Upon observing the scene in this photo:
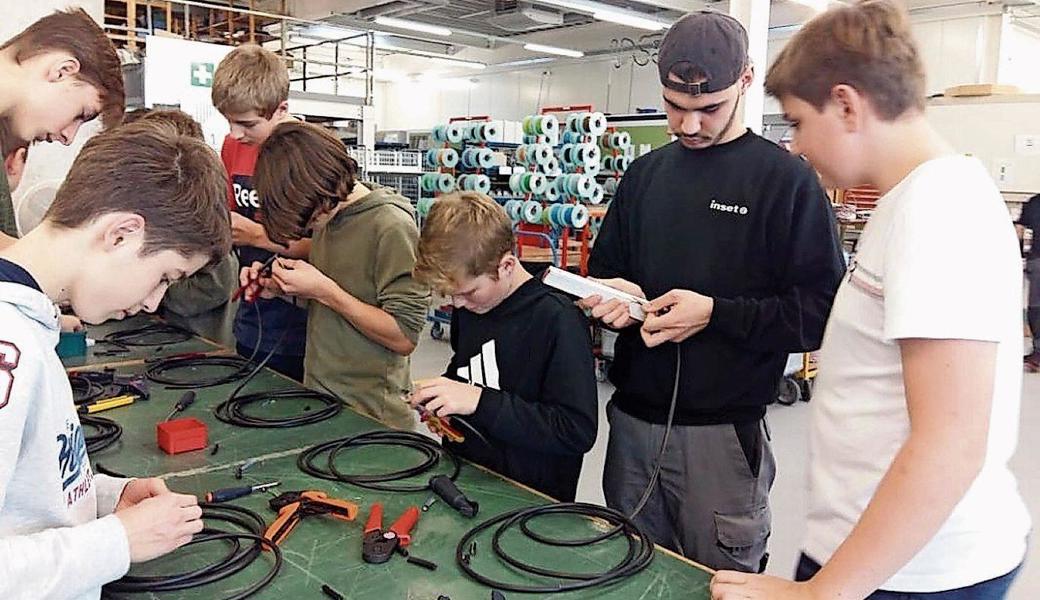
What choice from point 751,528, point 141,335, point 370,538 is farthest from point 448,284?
point 141,335

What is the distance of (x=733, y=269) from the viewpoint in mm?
1499

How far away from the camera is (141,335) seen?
239cm

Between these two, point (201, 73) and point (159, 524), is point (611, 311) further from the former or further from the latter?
point (201, 73)

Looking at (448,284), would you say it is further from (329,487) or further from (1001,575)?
(1001,575)

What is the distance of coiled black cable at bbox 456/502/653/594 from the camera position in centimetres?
101

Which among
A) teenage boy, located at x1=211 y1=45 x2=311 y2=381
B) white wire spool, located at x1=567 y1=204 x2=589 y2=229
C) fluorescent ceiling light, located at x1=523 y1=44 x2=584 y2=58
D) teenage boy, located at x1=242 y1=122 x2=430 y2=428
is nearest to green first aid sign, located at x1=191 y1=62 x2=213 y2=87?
white wire spool, located at x1=567 y1=204 x2=589 y2=229

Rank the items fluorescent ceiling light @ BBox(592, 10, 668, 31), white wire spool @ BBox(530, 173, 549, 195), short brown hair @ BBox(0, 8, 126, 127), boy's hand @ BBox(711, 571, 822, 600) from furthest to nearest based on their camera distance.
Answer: fluorescent ceiling light @ BBox(592, 10, 668, 31) < white wire spool @ BBox(530, 173, 549, 195) < short brown hair @ BBox(0, 8, 126, 127) < boy's hand @ BBox(711, 571, 822, 600)

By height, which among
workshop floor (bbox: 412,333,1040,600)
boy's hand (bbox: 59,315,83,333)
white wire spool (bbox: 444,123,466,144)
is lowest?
workshop floor (bbox: 412,333,1040,600)

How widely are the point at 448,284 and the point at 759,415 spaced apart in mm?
625

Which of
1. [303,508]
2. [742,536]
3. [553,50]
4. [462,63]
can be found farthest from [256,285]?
[462,63]

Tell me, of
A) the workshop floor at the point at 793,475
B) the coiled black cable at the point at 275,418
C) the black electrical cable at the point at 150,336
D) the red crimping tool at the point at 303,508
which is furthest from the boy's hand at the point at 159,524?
the workshop floor at the point at 793,475

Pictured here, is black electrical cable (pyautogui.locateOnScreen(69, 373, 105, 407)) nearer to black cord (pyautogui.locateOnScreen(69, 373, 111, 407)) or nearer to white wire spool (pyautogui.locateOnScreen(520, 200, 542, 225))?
black cord (pyautogui.locateOnScreen(69, 373, 111, 407))

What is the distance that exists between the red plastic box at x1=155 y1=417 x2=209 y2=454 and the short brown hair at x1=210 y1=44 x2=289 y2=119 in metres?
0.88

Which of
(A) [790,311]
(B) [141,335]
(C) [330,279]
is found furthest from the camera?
(B) [141,335]
